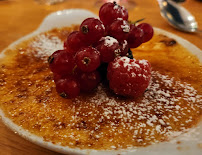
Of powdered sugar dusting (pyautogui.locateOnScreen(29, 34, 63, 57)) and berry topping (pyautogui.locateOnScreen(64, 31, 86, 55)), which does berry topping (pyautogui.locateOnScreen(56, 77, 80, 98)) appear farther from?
powdered sugar dusting (pyautogui.locateOnScreen(29, 34, 63, 57))

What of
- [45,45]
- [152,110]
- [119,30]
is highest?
[119,30]

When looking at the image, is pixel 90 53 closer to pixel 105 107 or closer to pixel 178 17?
pixel 105 107

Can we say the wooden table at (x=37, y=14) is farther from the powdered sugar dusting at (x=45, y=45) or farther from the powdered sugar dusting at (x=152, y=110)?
the powdered sugar dusting at (x=152, y=110)

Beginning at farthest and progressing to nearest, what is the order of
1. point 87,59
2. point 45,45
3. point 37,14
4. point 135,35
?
point 37,14, point 45,45, point 135,35, point 87,59

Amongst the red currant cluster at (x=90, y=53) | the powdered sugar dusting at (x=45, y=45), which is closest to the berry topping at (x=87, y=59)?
the red currant cluster at (x=90, y=53)

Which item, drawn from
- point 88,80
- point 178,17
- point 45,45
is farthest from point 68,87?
point 178,17

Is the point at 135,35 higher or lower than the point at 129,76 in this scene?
higher

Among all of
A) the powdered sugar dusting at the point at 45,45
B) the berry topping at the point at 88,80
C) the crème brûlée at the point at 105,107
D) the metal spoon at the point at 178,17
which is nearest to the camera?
the crème brûlée at the point at 105,107

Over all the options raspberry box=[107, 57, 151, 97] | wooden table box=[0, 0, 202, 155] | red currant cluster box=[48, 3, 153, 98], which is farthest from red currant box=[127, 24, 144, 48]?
wooden table box=[0, 0, 202, 155]
